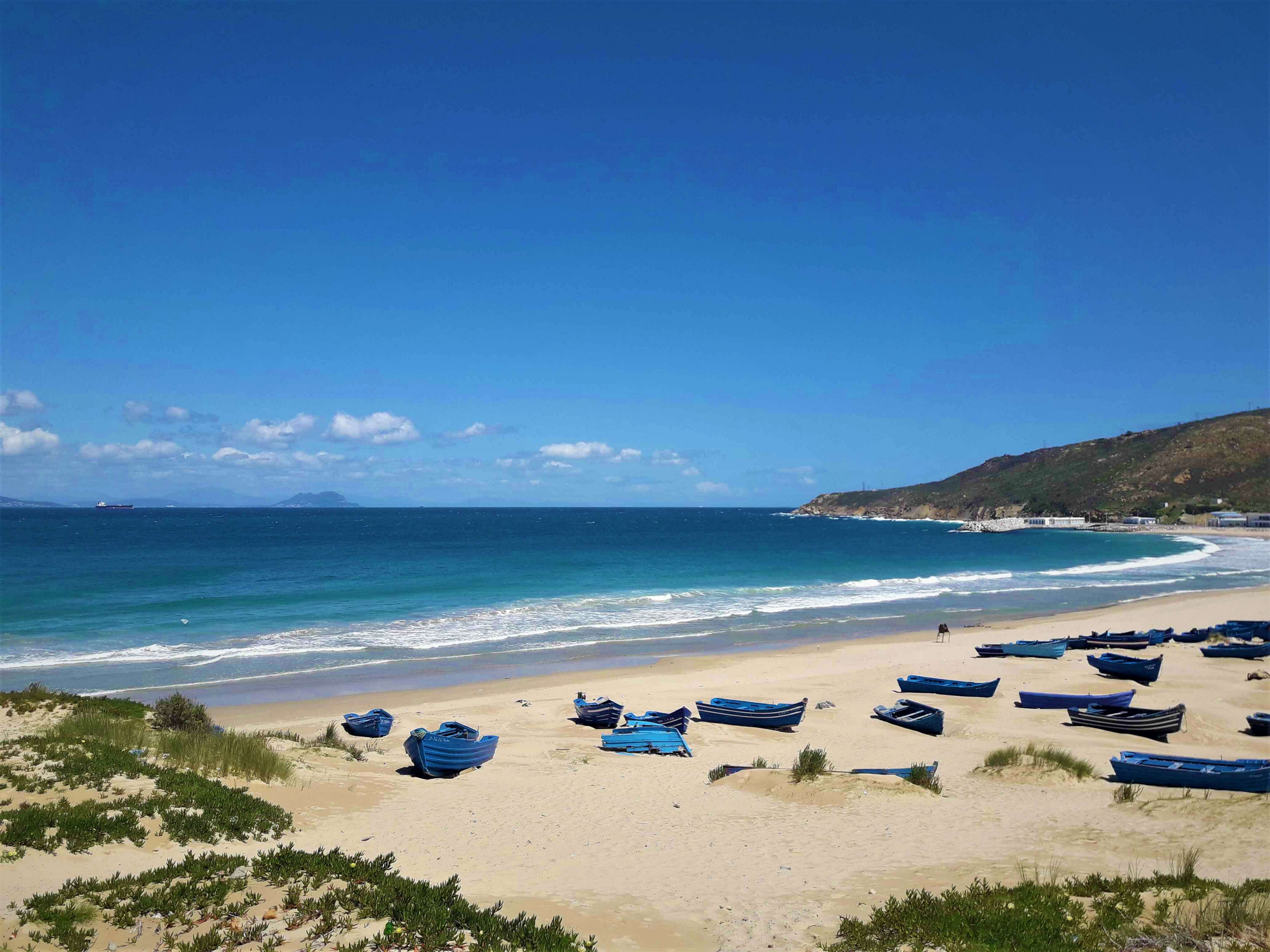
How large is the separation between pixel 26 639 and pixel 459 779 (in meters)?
25.7

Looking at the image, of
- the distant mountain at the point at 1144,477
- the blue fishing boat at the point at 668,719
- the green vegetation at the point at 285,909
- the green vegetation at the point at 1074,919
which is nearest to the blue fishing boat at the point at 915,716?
the blue fishing boat at the point at 668,719

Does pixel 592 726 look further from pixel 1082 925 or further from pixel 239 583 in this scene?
pixel 239 583

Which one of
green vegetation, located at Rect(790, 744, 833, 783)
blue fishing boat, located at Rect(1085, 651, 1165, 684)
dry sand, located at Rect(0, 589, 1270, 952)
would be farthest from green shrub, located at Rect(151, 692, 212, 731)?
blue fishing boat, located at Rect(1085, 651, 1165, 684)

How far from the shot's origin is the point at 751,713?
1853 cm

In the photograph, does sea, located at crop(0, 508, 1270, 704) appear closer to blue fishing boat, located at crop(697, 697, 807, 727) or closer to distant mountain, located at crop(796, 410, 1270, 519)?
blue fishing boat, located at crop(697, 697, 807, 727)

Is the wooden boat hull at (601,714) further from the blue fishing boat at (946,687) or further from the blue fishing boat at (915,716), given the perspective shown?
the blue fishing boat at (946,687)

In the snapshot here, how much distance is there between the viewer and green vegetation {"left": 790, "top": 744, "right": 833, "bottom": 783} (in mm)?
12836

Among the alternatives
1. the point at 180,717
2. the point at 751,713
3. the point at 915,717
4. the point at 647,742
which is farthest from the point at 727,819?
the point at 180,717

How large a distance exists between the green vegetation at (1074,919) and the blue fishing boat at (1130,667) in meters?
17.5

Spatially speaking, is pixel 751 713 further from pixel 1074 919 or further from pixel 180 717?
pixel 180 717

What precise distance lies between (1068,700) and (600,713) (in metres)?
12.6

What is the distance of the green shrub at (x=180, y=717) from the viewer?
1402 cm

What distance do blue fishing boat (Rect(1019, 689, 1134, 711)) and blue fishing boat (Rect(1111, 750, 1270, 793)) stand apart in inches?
232

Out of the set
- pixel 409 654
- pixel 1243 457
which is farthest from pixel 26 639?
pixel 1243 457
